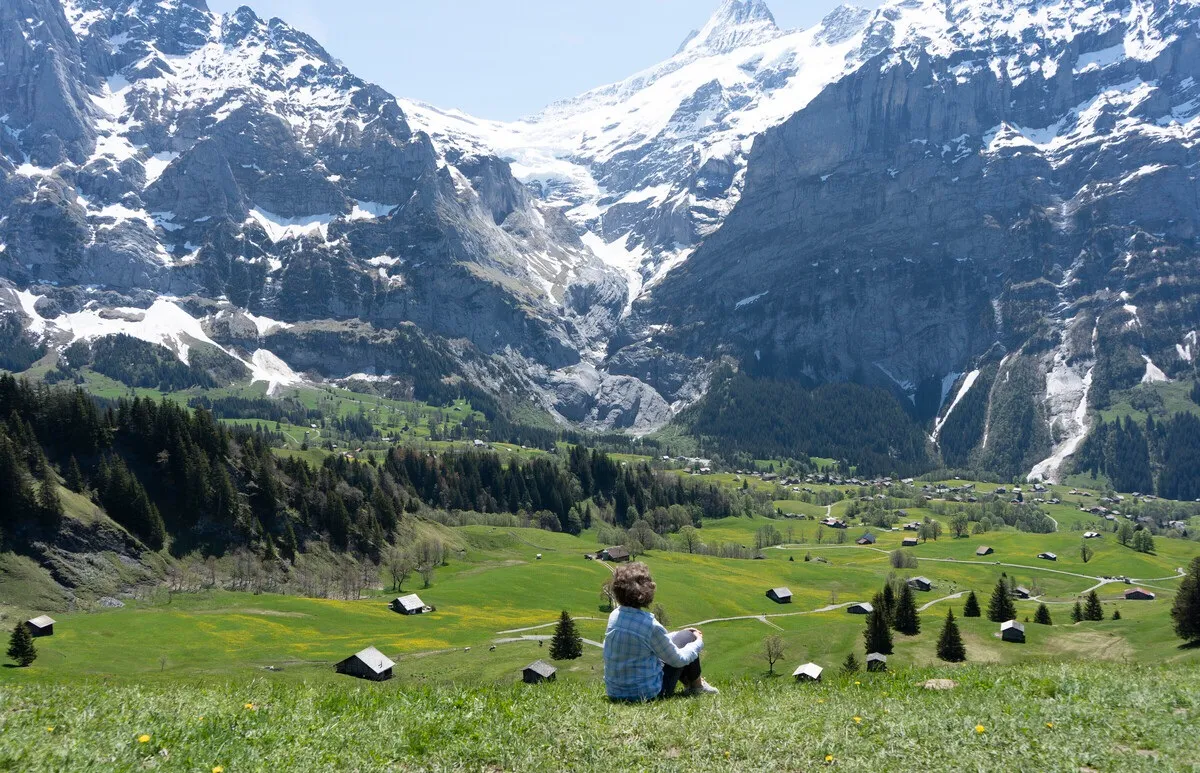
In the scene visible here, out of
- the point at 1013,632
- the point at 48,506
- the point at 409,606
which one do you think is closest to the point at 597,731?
the point at 1013,632

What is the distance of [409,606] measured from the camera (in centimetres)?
11344

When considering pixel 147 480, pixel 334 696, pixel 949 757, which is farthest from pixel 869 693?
pixel 147 480

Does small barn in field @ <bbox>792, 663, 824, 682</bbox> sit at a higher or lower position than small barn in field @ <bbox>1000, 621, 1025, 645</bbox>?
higher

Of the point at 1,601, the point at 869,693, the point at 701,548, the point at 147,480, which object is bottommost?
the point at 701,548

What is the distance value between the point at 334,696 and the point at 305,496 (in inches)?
4964

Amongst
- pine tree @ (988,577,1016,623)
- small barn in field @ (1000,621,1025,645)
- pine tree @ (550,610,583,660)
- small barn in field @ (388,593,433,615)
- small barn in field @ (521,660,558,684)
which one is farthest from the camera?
small barn in field @ (388,593,433,615)

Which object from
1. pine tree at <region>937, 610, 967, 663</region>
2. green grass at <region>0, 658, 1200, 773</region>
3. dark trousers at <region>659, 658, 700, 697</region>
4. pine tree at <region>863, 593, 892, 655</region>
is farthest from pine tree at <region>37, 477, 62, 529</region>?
pine tree at <region>937, 610, 967, 663</region>

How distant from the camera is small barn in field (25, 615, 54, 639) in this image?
257ft

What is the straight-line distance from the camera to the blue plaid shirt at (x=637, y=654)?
679 inches

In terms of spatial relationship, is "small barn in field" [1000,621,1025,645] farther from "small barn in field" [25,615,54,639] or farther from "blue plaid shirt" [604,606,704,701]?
"small barn in field" [25,615,54,639]

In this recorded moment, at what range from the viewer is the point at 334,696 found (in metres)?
18.5

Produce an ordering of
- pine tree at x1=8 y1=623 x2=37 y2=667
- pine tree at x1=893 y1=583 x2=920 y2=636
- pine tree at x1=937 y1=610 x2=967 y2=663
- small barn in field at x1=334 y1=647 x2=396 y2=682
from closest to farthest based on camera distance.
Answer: pine tree at x1=8 y1=623 x2=37 y2=667, small barn in field at x1=334 y1=647 x2=396 y2=682, pine tree at x1=937 y1=610 x2=967 y2=663, pine tree at x1=893 y1=583 x2=920 y2=636

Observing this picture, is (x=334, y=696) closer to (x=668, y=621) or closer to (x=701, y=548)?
(x=668, y=621)

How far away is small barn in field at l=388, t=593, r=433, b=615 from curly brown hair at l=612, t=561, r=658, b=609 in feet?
339
